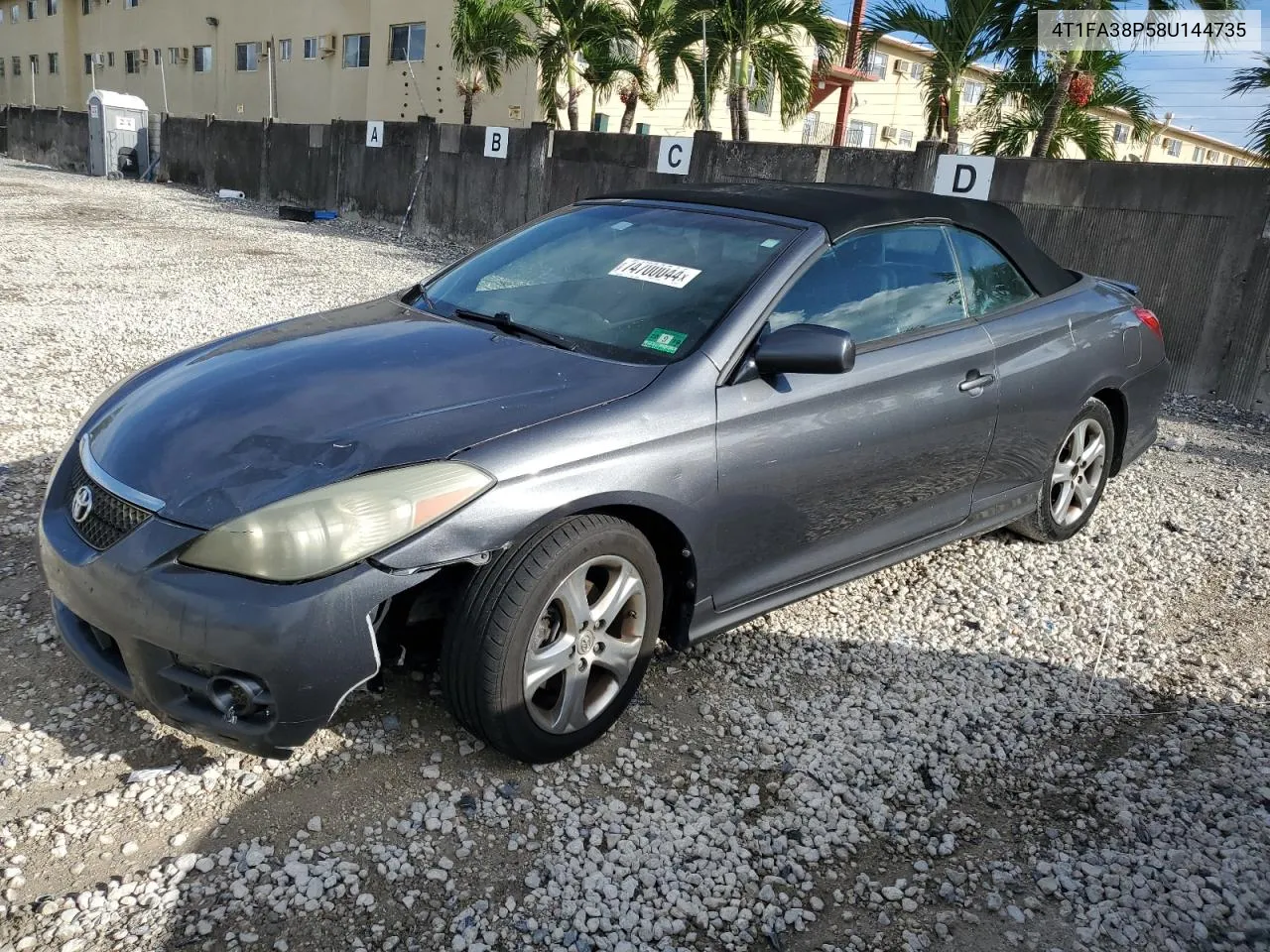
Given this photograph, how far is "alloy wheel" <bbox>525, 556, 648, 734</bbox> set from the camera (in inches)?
108

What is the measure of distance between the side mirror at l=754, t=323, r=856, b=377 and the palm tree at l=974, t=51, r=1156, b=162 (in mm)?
12221

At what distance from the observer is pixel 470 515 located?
2520 mm

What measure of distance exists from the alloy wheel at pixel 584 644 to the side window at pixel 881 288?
999mm

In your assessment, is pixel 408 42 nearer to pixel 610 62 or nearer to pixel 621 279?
pixel 610 62

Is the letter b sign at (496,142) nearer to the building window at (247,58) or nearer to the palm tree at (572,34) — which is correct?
the palm tree at (572,34)

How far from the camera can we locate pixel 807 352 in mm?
3008

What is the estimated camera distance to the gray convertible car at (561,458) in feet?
8.00

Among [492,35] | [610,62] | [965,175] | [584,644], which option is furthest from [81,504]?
[492,35]

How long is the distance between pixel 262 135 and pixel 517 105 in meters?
6.37

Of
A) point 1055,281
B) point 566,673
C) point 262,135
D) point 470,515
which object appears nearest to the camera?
point 470,515

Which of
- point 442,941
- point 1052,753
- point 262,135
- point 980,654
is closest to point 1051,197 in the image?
point 980,654

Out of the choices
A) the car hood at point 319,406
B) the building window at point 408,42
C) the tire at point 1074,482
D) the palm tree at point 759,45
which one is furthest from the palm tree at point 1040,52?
the building window at point 408,42

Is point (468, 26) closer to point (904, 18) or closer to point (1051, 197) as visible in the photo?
point (904, 18)

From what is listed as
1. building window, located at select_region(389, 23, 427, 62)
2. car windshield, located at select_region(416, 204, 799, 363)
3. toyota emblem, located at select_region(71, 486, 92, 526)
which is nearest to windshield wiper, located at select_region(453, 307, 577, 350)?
car windshield, located at select_region(416, 204, 799, 363)
